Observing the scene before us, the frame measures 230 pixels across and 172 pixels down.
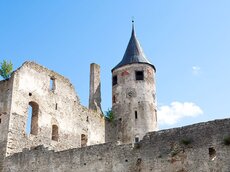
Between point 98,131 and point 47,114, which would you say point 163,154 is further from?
point 98,131

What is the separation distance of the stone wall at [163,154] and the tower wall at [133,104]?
1039 cm

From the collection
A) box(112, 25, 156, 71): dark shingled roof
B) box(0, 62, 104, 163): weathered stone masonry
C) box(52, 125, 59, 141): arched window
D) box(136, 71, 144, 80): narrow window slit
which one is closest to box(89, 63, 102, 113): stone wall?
box(112, 25, 156, 71): dark shingled roof

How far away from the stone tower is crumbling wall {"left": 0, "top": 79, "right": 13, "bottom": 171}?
9.64 metres

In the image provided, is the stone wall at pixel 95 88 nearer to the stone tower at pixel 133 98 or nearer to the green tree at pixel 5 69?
the stone tower at pixel 133 98

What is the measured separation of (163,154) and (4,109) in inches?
415

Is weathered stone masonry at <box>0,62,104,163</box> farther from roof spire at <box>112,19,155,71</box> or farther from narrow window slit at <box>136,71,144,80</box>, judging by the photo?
roof spire at <box>112,19,155,71</box>

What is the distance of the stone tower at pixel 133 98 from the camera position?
96.4 feet

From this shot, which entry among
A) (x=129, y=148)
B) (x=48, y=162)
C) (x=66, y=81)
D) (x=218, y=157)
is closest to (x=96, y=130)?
(x=66, y=81)

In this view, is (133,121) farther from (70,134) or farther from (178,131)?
(178,131)

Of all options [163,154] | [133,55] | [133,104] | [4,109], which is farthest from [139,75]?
[163,154]

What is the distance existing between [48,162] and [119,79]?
41.7ft

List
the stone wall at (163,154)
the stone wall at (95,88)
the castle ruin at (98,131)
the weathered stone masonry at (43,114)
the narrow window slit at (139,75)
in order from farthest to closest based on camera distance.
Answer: the stone wall at (95,88)
the narrow window slit at (139,75)
the weathered stone masonry at (43,114)
the castle ruin at (98,131)
the stone wall at (163,154)

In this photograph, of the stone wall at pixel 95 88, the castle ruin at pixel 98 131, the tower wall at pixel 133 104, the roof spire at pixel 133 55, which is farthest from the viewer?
the stone wall at pixel 95 88

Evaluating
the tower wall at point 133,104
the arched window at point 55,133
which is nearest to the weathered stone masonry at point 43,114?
the arched window at point 55,133
